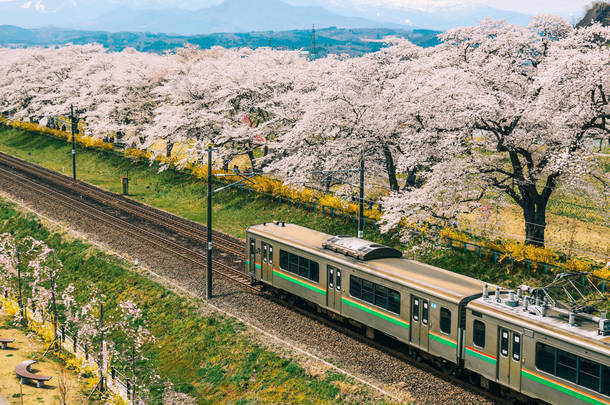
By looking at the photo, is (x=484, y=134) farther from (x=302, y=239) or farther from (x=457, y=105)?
(x=302, y=239)

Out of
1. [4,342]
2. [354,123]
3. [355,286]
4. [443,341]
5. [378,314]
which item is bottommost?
[4,342]

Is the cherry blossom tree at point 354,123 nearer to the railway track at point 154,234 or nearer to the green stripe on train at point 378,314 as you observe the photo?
the railway track at point 154,234

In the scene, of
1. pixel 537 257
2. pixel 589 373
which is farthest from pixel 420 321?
pixel 537 257

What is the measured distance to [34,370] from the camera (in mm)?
23422

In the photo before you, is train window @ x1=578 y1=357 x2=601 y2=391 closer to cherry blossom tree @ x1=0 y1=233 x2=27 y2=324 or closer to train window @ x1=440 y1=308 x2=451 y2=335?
train window @ x1=440 y1=308 x2=451 y2=335

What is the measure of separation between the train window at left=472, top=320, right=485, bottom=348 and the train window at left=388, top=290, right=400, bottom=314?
3.03 m

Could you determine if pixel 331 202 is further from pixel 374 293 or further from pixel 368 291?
pixel 374 293

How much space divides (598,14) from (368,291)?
97.0 m

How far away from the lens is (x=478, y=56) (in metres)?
29.9

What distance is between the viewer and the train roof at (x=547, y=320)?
1512cm

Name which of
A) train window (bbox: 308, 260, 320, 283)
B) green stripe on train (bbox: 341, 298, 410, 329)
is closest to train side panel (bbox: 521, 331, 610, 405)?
green stripe on train (bbox: 341, 298, 410, 329)

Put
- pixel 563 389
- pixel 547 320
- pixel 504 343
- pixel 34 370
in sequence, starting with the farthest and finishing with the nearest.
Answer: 1. pixel 34 370
2. pixel 504 343
3. pixel 547 320
4. pixel 563 389

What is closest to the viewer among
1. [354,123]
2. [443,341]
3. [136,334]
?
[443,341]

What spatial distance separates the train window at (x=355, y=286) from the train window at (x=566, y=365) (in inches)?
301
